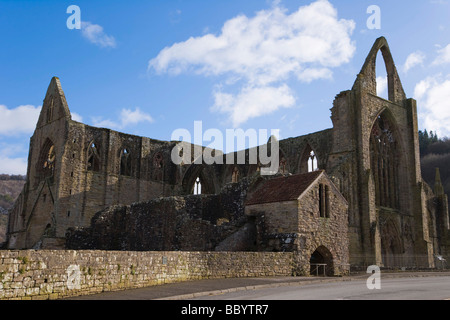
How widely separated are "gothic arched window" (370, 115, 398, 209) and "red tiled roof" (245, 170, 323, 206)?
15.3 m

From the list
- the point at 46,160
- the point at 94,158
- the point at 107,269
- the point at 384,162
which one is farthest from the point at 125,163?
the point at 107,269

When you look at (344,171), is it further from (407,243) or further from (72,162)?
(72,162)

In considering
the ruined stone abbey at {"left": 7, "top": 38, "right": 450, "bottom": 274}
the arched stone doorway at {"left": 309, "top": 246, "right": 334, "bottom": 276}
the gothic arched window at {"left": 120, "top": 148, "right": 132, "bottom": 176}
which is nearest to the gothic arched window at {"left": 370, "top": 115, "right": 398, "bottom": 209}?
the ruined stone abbey at {"left": 7, "top": 38, "right": 450, "bottom": 274}

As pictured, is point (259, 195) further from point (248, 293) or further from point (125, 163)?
point (125, 163)

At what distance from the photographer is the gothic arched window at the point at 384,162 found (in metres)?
34.8

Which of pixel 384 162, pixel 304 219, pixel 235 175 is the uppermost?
pixel 235 175

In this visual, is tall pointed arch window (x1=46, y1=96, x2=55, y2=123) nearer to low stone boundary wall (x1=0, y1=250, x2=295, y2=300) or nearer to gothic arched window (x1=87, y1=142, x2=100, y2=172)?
gothic arched window (x1=87, y1=142, x2=100, y2=172)

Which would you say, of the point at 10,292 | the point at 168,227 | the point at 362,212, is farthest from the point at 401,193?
the point at 10,292

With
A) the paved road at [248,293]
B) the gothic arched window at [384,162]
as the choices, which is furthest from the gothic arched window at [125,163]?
the paved road at [248,293]

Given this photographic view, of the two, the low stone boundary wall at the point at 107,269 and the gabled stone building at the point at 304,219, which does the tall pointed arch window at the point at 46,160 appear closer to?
the gabled stone building at the point at 304,219

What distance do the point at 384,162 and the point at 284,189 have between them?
60.0 feet

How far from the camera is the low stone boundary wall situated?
939 cm

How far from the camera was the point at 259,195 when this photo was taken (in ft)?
67.6

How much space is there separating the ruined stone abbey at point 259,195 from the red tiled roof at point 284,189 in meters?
0.07
